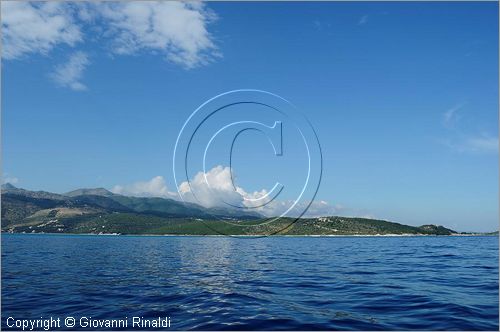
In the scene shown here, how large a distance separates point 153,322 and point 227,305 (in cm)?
596

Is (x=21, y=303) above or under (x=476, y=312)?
under

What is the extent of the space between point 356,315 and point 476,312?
26.3 feet

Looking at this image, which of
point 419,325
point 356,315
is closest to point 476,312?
point 419,325

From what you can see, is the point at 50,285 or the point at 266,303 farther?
the point at 50,285

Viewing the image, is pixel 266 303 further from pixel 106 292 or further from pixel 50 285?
pixel 50 285

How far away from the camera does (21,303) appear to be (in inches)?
1097

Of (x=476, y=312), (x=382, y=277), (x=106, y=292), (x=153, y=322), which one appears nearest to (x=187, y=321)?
(x=153, y=322)

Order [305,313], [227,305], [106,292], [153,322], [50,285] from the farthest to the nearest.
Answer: [50,285], [106,292], [227,305], [305,313], [153,322]

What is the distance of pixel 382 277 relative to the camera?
128 ft

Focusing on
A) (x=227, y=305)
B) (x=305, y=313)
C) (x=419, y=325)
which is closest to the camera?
(x=419, y=325)

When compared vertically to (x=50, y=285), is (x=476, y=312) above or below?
above

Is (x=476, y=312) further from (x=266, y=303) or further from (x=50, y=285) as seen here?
(x=50, y=285)

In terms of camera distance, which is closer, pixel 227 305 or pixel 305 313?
pixel 305 313

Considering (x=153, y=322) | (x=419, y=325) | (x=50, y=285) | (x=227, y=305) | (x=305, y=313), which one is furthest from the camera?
(x=50, y=285)
